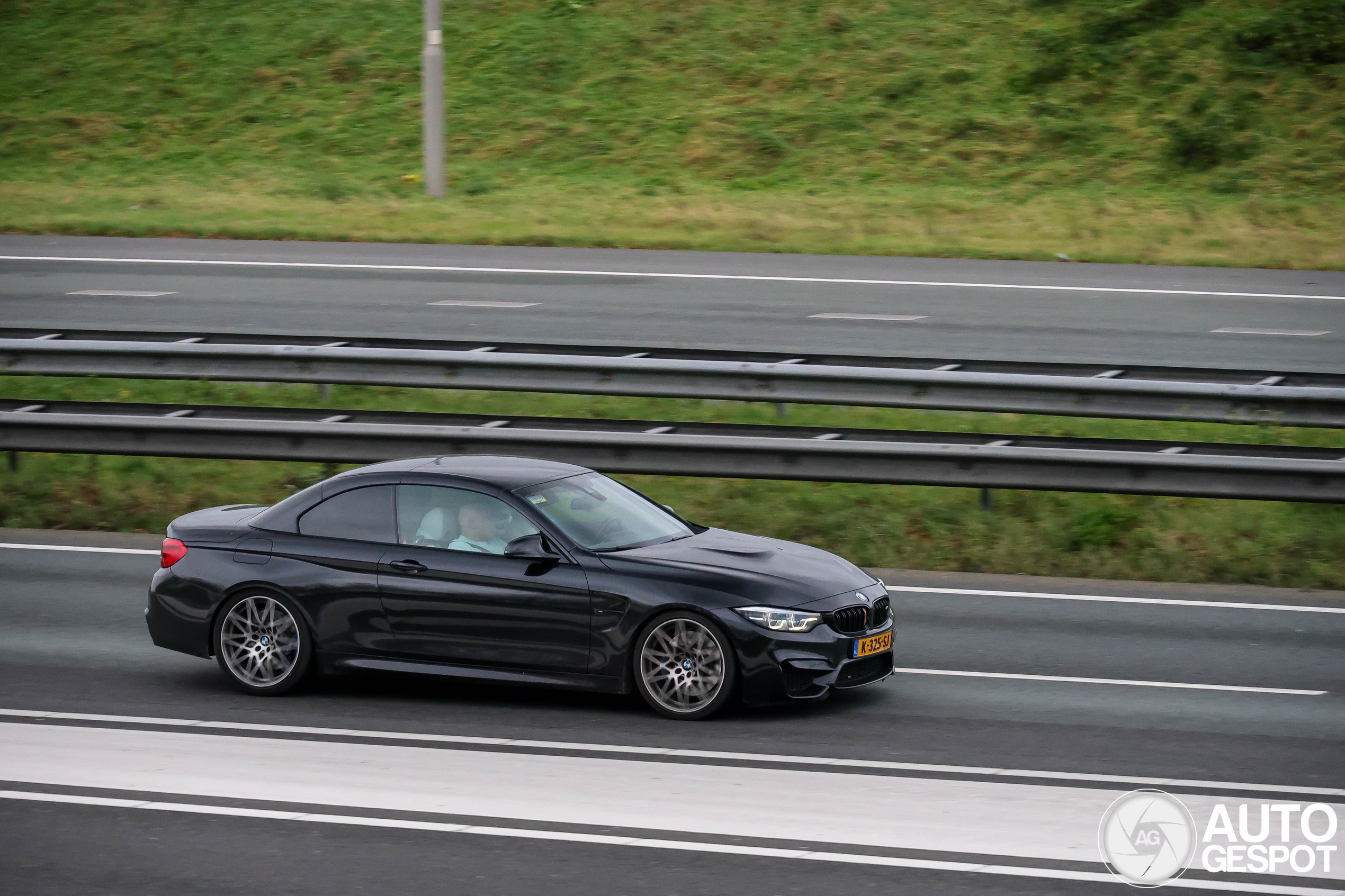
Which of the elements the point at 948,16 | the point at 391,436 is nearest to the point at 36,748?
the point at 391,436

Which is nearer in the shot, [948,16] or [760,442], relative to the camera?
[760,442]

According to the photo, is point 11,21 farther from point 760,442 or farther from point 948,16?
point 760,442

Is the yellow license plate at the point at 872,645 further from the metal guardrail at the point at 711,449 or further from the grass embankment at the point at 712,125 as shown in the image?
the grass embankment at the point at 712,125

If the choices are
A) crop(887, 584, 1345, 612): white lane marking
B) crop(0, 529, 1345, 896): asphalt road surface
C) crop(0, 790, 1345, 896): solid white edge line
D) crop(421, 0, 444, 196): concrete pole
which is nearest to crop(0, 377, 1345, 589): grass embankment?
crop(887, 584, 1345, 612): white lane marking

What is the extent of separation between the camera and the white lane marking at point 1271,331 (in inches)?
723

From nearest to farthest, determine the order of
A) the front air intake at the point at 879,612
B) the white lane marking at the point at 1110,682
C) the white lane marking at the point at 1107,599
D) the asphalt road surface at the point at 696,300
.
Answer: the front air intake at the point at 879,612 → the white lane marking at the point at 1110,682 → the white lane marking at the point at 1107,599 → the asphalt road surface at the point at 696,300

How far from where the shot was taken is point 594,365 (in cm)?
1438

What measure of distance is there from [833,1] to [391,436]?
23.5 metres

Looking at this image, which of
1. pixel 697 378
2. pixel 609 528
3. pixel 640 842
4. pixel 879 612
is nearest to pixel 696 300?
pixel 697 378

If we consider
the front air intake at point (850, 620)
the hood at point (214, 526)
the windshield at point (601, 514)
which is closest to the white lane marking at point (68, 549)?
the hood at point (214, 526)

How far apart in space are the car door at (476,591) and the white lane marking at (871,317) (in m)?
10.3

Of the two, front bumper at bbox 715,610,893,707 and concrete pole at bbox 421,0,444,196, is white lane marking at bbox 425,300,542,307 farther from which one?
front bumper at bbox 715,610,893,707

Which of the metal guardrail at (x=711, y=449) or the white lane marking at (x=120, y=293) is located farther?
the white lane marking at (x=120, y=293)

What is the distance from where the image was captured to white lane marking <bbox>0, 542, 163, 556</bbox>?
12.8m
